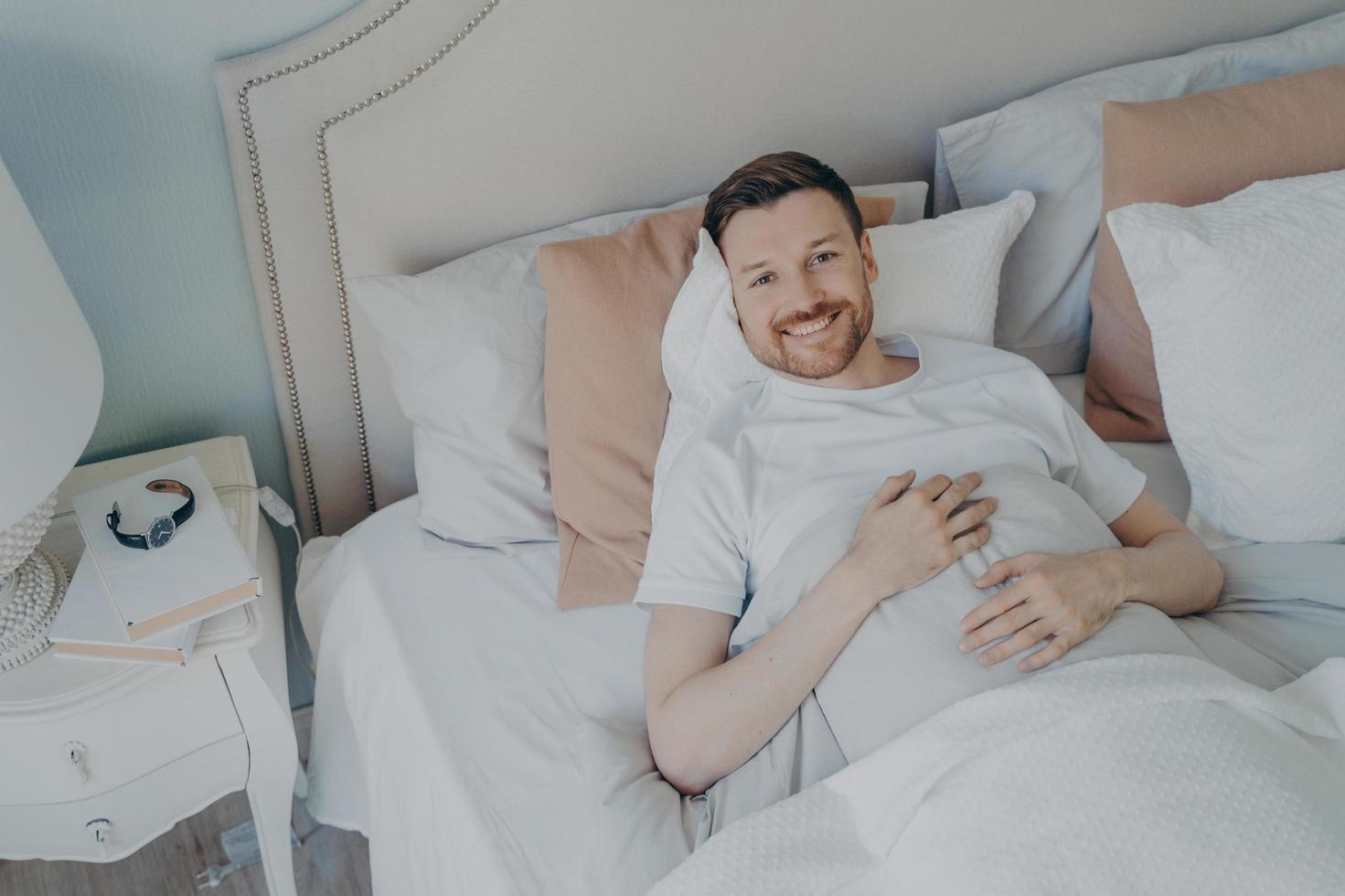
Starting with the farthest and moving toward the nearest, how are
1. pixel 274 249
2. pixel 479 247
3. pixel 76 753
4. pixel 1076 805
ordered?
pixel 479 247, pixel 274 249, pixel 76 753, pixel 1076 805

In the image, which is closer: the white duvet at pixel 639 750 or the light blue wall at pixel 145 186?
the white duvet at pixel 639 750

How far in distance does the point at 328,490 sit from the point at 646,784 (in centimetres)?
77

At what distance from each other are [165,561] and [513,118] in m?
0.72

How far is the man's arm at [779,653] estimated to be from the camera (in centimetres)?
105

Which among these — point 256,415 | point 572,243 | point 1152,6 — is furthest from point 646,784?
point 1152,6

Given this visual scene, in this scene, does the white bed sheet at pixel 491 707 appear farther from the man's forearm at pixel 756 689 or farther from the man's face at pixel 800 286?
the man's face at pixel 800 286

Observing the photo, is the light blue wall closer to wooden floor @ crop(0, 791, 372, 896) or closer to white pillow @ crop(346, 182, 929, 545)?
white pillow @ crop(346, 182, 929, 545)

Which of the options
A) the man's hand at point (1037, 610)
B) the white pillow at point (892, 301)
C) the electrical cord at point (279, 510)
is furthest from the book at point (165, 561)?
the man's hand at point (1037, 610)

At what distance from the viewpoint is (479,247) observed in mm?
1466

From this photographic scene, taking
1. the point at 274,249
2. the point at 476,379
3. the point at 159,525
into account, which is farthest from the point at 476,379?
the point at 159,525

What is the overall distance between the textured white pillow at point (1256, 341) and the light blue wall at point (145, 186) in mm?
1139

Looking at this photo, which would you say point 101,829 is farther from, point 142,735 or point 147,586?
point 147,586

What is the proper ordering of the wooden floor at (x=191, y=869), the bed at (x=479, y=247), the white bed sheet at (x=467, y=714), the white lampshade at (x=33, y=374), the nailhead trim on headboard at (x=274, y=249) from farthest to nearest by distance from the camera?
the wooden floor at (x=191, y=869) < the nailhead trim on headboard at (x=274, y=249) < the bed at (x=479, y=247) < the white bed sheet at (x=467, y=714) < the white lampshade at (x=33, y=374)

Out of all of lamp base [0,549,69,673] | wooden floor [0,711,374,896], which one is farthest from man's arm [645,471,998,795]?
wooden floor [0,711,374,896]
